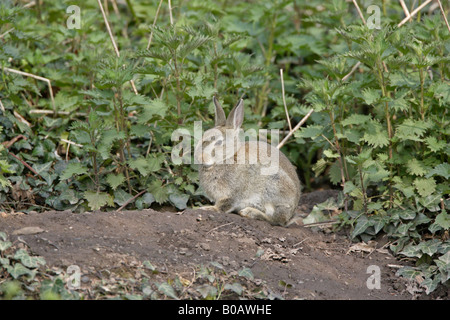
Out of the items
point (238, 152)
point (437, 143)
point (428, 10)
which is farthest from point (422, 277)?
point (428, 10)

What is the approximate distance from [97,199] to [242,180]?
1.47 meters

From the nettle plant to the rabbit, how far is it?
0.55 meters

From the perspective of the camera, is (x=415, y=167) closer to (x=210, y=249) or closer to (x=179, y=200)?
(x=210, y=249)

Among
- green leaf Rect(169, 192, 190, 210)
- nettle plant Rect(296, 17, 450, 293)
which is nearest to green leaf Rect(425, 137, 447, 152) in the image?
nettle plant Rect(296, 17, 450, 293)

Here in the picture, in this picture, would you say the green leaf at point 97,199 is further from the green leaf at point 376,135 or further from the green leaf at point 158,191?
the green leaf at point 376,135

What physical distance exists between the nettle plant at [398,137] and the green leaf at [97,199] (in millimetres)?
2126

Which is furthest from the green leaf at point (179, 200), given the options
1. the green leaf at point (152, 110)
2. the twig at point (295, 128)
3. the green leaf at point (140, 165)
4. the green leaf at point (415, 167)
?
the green leaf at point (415, 167)

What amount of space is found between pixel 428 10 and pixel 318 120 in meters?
3.06

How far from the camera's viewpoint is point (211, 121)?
22.2ft

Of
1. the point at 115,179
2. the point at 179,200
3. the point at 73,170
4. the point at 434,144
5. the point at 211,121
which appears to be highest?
the point at 211,121

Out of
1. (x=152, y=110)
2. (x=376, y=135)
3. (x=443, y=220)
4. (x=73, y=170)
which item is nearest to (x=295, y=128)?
(x=376, y=135)

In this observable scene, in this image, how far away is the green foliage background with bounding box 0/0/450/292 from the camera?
5762 mm

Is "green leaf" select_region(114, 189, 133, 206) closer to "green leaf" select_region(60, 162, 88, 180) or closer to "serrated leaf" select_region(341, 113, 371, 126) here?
"green leaf" select_region(60, 162, 88, 180)

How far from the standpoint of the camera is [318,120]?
7152mm
